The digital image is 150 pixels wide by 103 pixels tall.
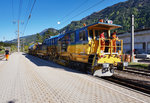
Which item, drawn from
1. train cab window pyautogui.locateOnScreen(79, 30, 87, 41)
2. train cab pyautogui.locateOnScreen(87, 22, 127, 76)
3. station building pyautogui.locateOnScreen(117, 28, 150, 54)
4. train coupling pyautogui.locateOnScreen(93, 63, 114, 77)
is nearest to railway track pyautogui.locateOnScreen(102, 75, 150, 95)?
train coupling pyautogui.locateOnScreen(93, 63, 114, 77)

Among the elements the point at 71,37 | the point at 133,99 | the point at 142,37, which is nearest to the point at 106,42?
the point at 71,37

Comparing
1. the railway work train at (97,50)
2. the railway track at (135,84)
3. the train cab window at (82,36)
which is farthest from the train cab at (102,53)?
the railway track at (135,84)

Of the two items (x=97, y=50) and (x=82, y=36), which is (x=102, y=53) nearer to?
(x=97, y=50)

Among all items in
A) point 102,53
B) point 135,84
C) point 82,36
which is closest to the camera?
point 135,84

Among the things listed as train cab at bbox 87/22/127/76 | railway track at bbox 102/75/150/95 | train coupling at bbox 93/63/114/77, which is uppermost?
train cab at bbox 87/22/127/76

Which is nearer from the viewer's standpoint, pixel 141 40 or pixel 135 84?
pixel 135 84

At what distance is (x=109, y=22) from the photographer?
8.89 metres

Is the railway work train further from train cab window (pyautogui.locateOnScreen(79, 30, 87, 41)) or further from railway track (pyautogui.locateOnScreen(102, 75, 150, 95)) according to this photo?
railway track (pyautogui.locateOnScreen(102, 75, 150, 95))

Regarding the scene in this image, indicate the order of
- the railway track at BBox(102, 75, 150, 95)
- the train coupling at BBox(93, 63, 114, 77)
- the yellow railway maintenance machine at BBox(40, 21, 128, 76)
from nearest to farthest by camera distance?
the railway track at BBox(102, 75, 150, 95) < the yellow railway maintenance machine at BBox(40, 21, 128, 76) < the train coupling at BBox(93, 63, 114, 77)

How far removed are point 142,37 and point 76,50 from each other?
24.9 m

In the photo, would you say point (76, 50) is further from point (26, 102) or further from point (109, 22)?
point (26, 102)

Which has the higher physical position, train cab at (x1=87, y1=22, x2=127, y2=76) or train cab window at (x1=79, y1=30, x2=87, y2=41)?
train cab window at (x1=79, y1=30, x2=87, y2=41)

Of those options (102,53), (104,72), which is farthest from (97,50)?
(104,72)

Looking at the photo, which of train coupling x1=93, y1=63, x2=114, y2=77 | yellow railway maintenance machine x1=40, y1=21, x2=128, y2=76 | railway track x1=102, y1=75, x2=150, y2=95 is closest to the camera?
railway track x1=102, y1=75, x2=150, y2=95
